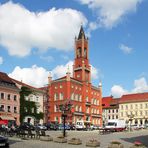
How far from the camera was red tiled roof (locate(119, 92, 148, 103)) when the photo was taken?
137m

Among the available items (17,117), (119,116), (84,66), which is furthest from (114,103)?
(17,117)

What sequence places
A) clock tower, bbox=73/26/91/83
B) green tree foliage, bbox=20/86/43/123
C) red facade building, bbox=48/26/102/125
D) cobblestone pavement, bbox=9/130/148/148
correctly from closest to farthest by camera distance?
1. cobblestone pavement, bbox=9/130/148/148
2. green tree foliage, bbox=20/86/43/123
3. red facade building, bbox=48/26/102/125
4. clock tower, bbox=73/26/91/83

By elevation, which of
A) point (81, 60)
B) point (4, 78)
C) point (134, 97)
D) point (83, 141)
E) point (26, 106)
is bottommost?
point (83, 141)

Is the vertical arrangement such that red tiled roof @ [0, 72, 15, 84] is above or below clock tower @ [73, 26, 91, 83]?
below

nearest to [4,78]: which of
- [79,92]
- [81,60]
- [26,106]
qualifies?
[26,106]

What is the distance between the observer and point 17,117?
7569 centimetres

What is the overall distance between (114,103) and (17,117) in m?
75.0

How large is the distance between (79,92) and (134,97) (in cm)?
4000

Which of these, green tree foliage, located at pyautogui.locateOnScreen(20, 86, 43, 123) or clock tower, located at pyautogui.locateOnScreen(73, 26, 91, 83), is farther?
clock tower, located at pyautogui.locateOnScreen(73, 26, 91, 83)

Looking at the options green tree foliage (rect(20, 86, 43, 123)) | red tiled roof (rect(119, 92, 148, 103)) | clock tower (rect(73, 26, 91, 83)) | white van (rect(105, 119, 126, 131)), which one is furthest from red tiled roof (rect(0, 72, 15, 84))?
red tiled roof (rect(119, 92, 148, 103))

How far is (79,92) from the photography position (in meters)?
107

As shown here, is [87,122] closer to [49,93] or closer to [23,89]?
[49,93]

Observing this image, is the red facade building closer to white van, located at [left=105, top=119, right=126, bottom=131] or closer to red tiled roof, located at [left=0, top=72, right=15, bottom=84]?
white van, located at [left=105, top=119, right=126, bottom=131]

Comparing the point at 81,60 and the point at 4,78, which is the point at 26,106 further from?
the point at 81,60
